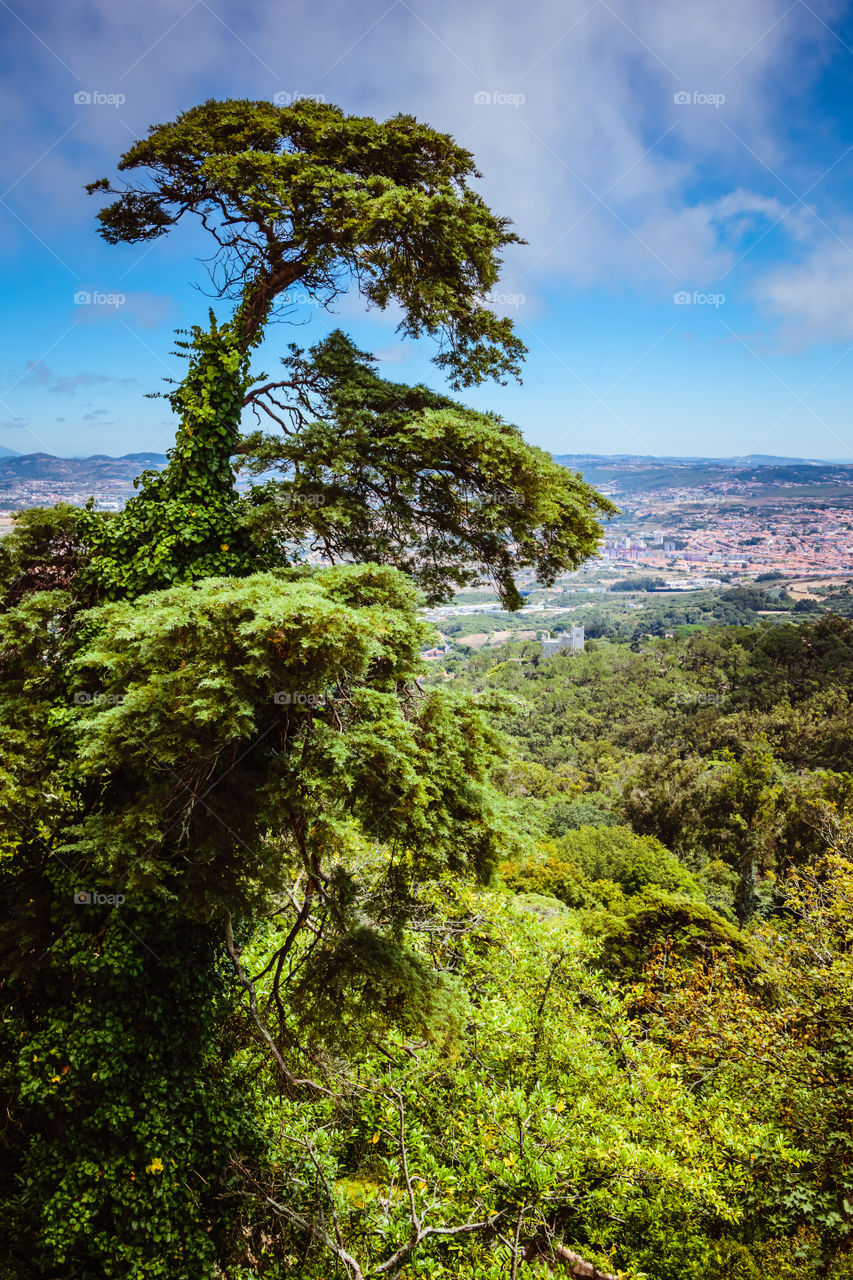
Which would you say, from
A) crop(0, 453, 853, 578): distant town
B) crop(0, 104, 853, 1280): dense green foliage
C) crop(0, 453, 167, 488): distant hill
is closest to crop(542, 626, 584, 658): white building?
crop(0, 453, 853, 578): distant town

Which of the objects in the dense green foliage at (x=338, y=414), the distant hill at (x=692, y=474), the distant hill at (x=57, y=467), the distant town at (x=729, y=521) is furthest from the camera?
the distant hill at (x=692, y=474)

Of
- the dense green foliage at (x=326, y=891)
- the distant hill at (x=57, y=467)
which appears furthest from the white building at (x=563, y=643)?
the dense green foliage at (x=326, y=891)

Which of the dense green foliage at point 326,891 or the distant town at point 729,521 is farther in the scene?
the distant town at point 729,521

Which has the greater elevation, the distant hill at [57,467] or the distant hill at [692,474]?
the distant hill at [692,474]

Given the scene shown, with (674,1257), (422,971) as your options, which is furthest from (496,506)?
(674,1257)

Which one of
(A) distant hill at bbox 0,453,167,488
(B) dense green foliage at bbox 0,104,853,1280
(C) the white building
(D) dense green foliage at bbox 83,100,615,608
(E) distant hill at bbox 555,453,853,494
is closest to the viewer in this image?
(B) dense green foliage at bbox 0,104,853,1280

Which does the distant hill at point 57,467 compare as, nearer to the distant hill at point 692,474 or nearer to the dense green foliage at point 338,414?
the dense green foliage at point 338,414

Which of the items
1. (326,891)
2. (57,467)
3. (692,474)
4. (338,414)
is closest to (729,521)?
(692,474)

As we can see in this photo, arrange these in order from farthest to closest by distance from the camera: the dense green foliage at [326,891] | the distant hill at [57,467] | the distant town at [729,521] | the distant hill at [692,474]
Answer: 1. the distant hill at [692,474]
2. the distant town at [729,521]
3. the distant hill at [57,467]
4. the dense green foliage at [326,891]

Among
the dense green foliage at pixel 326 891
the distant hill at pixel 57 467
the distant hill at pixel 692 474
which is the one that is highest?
the distant hill at pixel 692 474

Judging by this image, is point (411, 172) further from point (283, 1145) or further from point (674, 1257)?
point (674, 1257)

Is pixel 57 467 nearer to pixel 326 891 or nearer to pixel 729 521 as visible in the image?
pixel 326 891

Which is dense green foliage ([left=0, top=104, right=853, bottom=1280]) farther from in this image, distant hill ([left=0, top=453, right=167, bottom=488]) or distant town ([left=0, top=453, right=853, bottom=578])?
distant town ([left=0, top=453, right=853, bottom=578])
